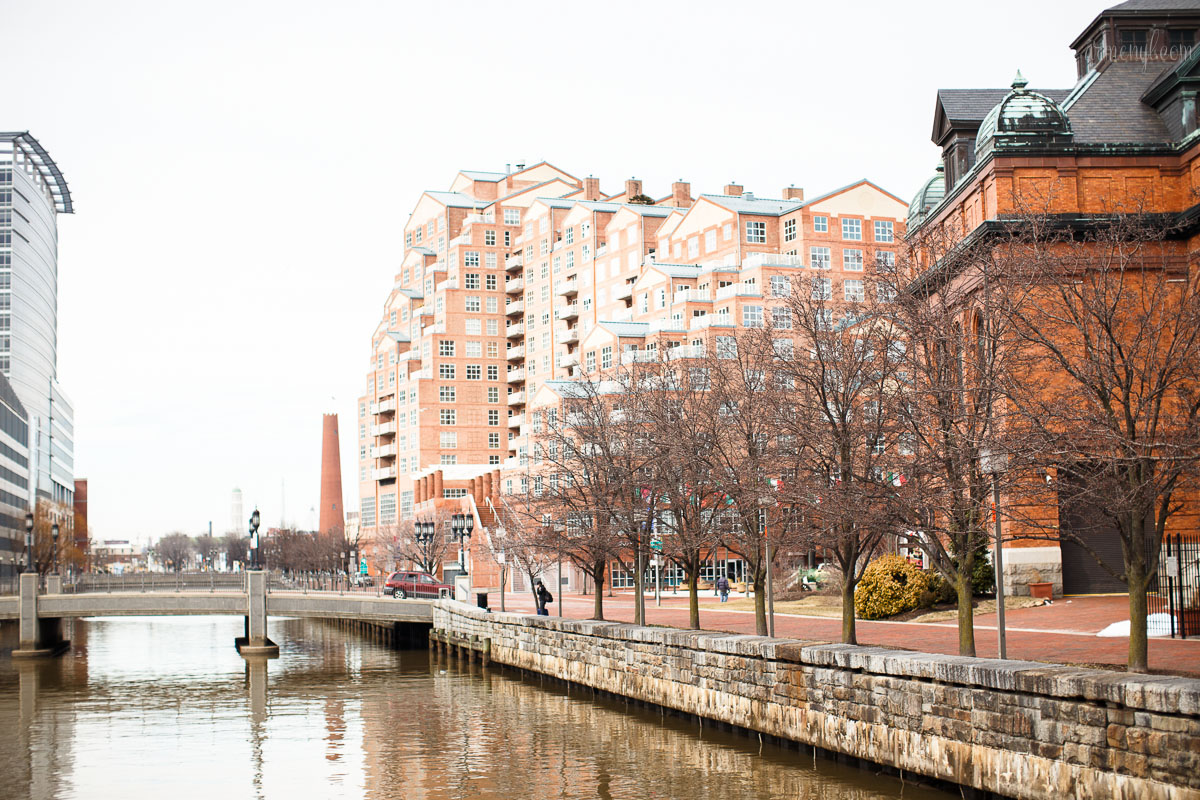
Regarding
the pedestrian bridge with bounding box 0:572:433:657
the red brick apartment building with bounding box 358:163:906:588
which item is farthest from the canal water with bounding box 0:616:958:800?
the red brick apartment building with bounding box 358:163:906:588

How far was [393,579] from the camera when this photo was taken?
68438 mm

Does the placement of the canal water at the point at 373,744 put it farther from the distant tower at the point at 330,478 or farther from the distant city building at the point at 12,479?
the distant tower at the point at 330,478

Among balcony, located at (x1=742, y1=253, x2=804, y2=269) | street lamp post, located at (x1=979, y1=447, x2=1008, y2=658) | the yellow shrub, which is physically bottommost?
the yellow shrub

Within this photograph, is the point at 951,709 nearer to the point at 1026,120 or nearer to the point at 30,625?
the point at 1026,120

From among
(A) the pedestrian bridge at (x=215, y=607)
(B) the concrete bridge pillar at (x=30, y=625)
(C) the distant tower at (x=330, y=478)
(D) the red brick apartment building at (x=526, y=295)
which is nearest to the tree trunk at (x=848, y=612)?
(A) the pedestrian bridge at (x=215, y=607)

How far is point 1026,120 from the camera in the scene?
132 feet

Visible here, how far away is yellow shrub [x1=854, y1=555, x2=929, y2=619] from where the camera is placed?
3659 centimetres

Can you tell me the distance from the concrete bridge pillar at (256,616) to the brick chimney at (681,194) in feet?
243

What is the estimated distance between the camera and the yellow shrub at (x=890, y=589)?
36.6m

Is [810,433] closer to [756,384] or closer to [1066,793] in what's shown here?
[756,384]

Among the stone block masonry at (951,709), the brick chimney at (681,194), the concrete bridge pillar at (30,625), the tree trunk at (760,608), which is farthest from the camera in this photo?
the brick chimney at (681,194)

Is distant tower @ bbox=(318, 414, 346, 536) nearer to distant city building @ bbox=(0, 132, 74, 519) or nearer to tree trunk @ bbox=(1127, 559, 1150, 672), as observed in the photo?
distant city building @ bbox=(0, 132, 74, 519)

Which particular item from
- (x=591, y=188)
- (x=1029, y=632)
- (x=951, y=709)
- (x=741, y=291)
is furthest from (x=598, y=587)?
(x=591, y=188)

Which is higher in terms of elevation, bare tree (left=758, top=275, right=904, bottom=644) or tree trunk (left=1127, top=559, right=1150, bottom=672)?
bare tree (left=758, top=275, right=904, bottom=644)
